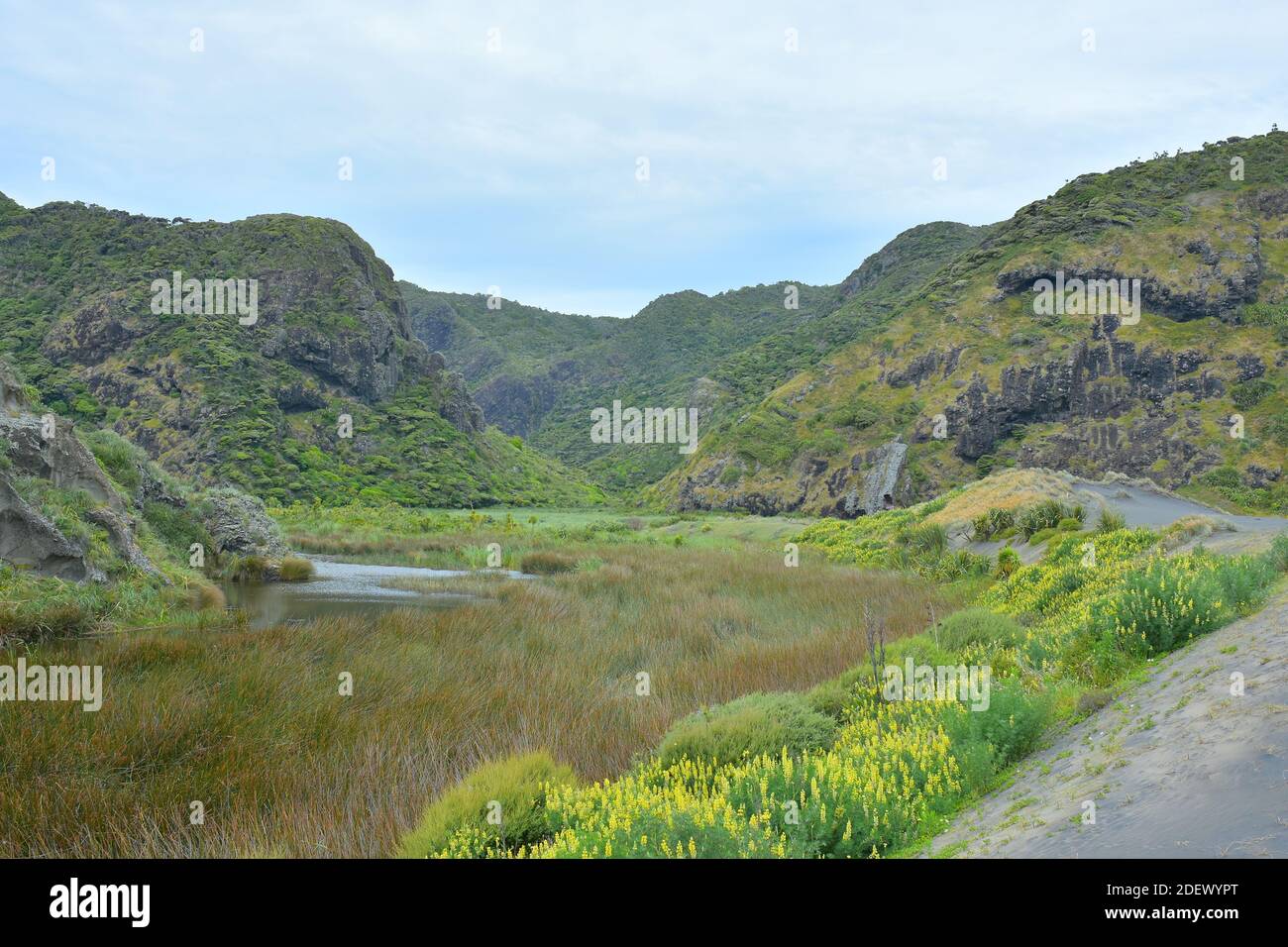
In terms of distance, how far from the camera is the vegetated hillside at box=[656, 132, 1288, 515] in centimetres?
5969

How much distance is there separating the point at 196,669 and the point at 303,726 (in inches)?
102

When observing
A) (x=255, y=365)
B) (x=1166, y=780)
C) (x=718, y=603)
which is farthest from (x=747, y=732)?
(x=255, y=365)

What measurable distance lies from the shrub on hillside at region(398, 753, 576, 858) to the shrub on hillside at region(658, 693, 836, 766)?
126cm

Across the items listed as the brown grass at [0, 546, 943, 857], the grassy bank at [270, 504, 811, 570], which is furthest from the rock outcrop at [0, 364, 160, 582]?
the grassy bank at [270, 504, 811, 570]

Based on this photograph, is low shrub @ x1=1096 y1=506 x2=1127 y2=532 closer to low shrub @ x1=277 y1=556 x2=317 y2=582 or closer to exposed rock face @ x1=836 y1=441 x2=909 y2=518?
low shrub @ x1=277 y1=556 x2=317 y2=582

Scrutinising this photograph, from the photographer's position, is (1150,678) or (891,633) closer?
(1150,678)

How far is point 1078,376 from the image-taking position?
66312 millimetres

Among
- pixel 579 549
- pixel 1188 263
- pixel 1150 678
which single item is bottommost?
pixel 579 549

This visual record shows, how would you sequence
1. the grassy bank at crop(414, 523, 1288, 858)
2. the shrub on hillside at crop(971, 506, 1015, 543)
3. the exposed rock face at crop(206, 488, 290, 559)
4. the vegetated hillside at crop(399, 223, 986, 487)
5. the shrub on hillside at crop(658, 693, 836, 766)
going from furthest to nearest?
1. the vegetated hillside at crop(399, 223, 986, 487)
2. the exposed rock face at crop(206, 488, 290, 559)
3. the shrub on hillside at crop(971, 506, 1015, 543)
4. the shrub on hillside at crop(658, 693, 836, 766)
5. the grassy bank at crop(414, 523, 1288, 858)

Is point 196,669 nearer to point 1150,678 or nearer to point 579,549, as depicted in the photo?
point 1150,678

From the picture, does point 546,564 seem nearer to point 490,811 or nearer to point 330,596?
point 330,596

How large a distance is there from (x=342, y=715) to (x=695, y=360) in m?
164
